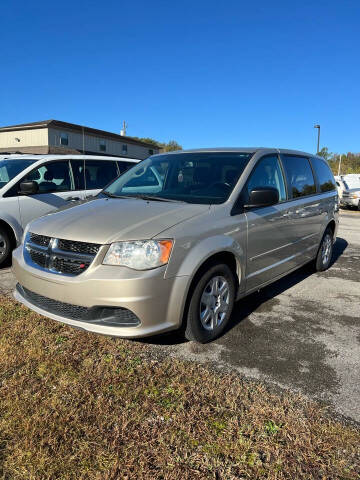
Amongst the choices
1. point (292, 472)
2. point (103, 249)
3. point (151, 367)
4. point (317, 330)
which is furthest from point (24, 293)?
point (317, 330)

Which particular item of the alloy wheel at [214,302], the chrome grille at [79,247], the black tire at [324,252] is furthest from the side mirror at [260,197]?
the black tire at [324,252]

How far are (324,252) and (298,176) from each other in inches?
66.5

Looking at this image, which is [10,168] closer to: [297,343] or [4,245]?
[4,245]

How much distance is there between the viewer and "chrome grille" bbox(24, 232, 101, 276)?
2752 millimetres

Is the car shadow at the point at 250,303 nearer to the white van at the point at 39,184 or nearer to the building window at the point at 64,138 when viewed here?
the white van at the point at 39,184

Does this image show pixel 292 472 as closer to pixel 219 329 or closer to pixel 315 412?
pixel 315 412

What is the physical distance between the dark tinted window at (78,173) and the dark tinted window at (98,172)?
106 mm

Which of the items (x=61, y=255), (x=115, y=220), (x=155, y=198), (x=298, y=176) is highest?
(x=298, y=176)

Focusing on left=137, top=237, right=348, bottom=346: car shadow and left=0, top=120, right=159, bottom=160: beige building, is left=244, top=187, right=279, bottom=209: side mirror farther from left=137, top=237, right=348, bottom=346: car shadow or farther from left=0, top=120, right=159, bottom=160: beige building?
left=0, top=120, right=159, bottom=160: beige building

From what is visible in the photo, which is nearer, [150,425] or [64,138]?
[150,425]

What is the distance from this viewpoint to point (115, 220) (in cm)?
300

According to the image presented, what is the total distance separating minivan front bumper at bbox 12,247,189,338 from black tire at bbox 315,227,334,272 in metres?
3.61

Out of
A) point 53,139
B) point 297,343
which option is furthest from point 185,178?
point 53,139

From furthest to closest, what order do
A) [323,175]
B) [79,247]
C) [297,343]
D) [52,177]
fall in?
[52,177], [323,175], [297,343], [79,247]
